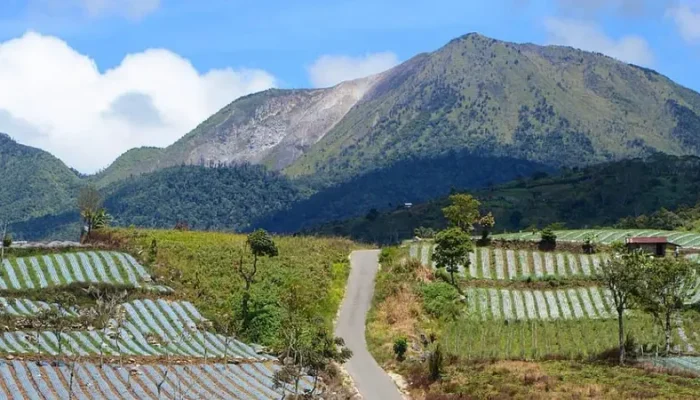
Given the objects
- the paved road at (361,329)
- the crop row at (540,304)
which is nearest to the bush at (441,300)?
the crop row at (540,304)

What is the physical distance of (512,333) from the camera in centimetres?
6156

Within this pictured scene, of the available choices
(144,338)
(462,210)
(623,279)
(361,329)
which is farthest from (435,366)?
(462,210)

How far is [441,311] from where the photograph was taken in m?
63.8

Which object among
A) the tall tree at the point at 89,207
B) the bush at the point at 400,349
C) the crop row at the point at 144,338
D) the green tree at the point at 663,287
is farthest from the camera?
the tall tree at the point at 89,207

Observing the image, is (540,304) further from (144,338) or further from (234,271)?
(144,338)

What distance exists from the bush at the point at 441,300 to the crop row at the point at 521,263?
20.9ft

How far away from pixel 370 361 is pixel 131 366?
52.8ft

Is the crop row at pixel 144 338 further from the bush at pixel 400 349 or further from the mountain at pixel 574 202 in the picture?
the mountain at pixel 574 202

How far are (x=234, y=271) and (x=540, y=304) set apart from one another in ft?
84.2

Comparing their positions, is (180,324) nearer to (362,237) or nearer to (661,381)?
(661,381)

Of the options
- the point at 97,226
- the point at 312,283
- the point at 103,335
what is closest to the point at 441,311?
the point at 312,283

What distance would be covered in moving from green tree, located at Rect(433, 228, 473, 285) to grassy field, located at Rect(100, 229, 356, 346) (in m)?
8.75

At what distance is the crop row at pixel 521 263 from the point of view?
73438 mm

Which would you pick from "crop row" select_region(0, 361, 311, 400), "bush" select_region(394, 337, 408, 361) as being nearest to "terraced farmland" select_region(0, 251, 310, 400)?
"crop row" select_region(0, 361, 311, 400)
